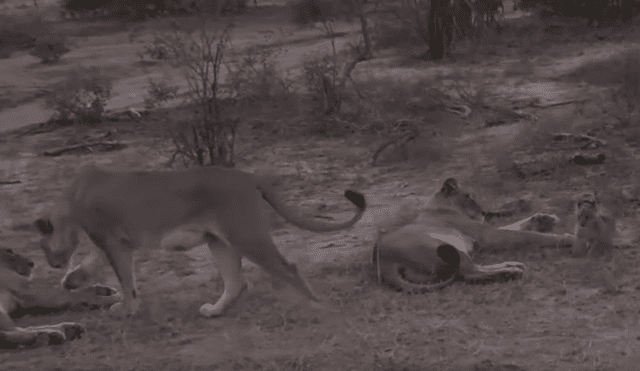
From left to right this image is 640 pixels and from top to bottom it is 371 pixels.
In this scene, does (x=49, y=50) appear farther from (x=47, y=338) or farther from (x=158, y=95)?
(x=47, y=338)

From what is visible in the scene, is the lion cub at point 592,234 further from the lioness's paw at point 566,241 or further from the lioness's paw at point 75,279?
the lioness's paw at point 75,279

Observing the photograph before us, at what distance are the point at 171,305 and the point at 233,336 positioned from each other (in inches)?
28.1

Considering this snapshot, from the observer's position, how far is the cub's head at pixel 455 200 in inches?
280

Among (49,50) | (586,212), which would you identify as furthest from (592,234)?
(49,50)

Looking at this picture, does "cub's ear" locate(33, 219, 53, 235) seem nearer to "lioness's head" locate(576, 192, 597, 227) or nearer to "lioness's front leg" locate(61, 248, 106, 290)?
"lioness's front leg" locate(61, 248, 106, 290)

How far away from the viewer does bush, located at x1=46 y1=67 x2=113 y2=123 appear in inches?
546

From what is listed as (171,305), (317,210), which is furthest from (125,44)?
(171,305)

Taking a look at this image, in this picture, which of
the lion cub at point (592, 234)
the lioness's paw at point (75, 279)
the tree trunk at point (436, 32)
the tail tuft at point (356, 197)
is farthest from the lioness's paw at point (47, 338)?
the tree trunk at point (436, 32)

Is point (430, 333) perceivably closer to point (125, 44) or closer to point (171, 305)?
point (171, 305)

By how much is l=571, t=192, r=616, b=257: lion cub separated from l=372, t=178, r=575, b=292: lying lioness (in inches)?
6.4

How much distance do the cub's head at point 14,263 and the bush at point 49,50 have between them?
558 inches

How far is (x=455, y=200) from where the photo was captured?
7.14m

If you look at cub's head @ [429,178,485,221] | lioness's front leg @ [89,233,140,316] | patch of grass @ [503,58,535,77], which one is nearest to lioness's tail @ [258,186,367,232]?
lioness's front leg @ [89,233,140,316]

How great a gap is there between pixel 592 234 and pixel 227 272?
6.59 ft
